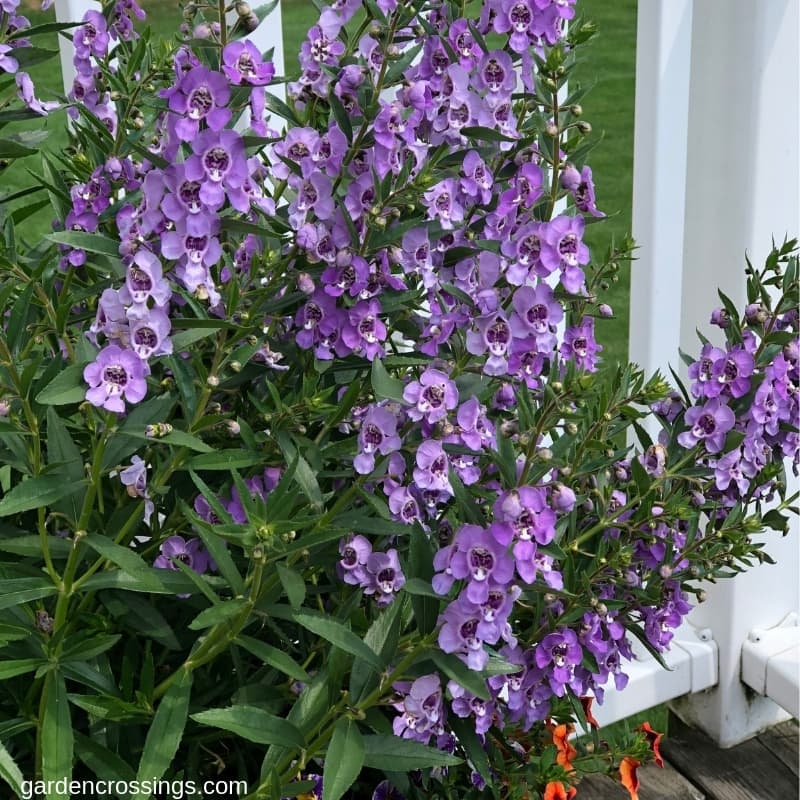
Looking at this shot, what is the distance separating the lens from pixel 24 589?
0.72 metres

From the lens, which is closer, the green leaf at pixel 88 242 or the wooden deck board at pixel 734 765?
the green leaf at pixel 88 242

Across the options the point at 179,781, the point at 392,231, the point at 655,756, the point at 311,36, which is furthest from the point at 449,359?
the point at 655,756

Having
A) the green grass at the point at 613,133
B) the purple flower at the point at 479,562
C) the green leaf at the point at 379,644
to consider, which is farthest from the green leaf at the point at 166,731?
the green grass at the point at 613,133

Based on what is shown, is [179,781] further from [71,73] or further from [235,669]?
[71,73]

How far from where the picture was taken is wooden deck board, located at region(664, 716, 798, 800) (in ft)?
5.03

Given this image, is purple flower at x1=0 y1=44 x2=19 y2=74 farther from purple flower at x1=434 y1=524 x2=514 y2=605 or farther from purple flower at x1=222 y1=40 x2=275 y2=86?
purple flower at x1=434 y1=524 x2=514 y2=605

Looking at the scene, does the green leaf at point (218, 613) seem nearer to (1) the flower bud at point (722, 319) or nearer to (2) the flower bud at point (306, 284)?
(2) the flower bud at point (306, 284)

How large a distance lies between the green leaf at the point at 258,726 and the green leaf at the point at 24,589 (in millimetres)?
122

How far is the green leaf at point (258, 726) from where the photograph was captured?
0.70 m

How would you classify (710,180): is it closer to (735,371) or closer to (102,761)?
(735,371)

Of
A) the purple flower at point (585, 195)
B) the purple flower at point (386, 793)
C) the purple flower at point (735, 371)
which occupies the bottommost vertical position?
the purple flower at point (386, 793)

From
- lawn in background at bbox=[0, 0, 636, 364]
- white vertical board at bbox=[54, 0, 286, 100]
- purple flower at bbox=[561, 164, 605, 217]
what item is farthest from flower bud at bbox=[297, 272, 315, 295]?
lawn in background at bbox=[0, 0, 636, 364]

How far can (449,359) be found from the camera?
0.83m

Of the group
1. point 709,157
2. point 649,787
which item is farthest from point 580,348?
point 649,787
